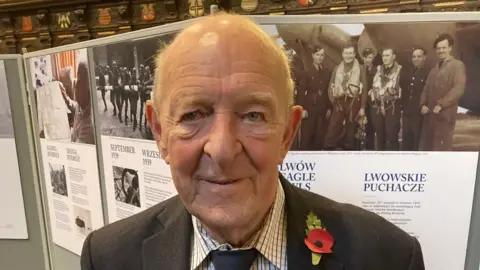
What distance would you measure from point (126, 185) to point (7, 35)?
22.6 ft

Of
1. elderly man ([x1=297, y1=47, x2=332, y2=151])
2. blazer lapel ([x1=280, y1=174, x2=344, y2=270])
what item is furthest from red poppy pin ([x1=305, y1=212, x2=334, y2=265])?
elderly man ([x1=297, y1=47, x2=332, y2=151])

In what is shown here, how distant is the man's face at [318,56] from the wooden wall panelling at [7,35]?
732 centimetres

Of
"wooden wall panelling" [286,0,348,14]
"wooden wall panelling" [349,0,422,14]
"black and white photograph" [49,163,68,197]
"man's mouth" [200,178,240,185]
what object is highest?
"wooden wall panelling" [286,0,348,14]

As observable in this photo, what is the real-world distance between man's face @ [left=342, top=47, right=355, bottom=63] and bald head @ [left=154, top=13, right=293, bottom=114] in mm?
358

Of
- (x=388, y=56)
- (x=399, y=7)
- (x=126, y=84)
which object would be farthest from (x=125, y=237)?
(x=399, y=7)

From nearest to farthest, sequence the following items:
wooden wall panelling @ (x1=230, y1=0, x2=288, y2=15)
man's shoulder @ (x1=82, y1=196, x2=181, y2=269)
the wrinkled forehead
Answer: the wrinkled forehead
man's shoulder @ (x1=82, y1=196, x2=181, y2=269)
wooden wall panelling @ (x1=230, y1=0, x2=288, y2=15)

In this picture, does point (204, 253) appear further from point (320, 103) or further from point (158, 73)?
point (320, 103)

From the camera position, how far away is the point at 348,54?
1.16 metres

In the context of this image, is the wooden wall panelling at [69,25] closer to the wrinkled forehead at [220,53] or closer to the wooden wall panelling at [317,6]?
the wooden wall panelling at [317,6]

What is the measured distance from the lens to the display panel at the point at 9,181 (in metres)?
1.90

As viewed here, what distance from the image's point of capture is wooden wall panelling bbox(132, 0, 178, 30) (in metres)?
5.90

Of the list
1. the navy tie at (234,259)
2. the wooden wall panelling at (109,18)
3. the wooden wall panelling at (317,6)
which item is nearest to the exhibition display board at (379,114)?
the navy tie at (234,259)

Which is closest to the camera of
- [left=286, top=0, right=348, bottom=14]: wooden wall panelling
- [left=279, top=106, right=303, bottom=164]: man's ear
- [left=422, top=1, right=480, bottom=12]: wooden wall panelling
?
[left=279, top=106, right=303, bottom=164]: man's ear

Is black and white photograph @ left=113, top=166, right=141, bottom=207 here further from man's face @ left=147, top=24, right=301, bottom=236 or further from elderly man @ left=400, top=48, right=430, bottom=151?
elderly man @ left=400, top=48, right=430, bottom=151
